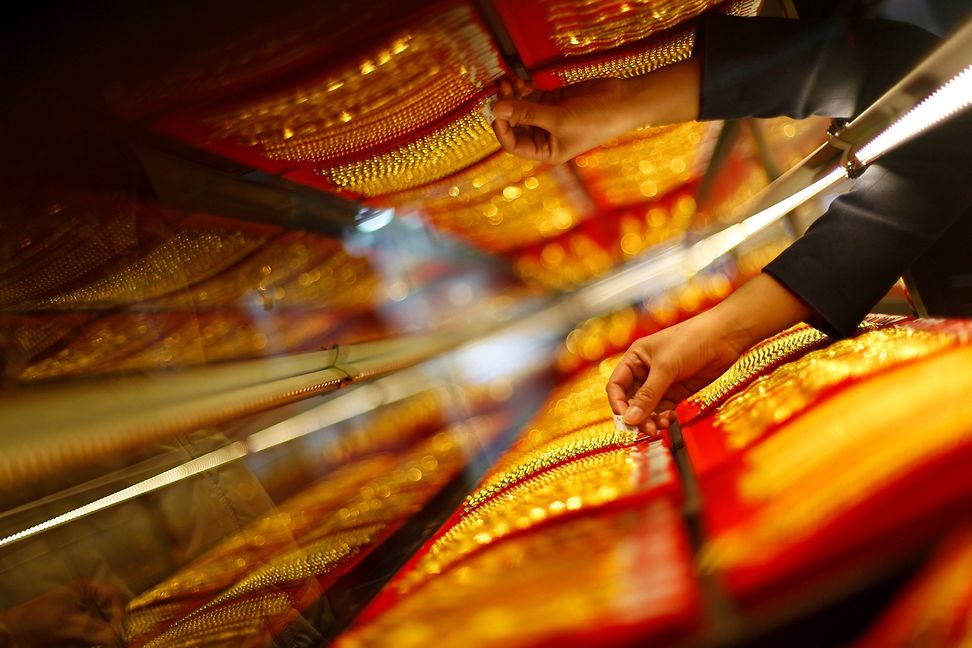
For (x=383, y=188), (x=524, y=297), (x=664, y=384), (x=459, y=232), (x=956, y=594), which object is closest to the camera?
(x=956, y=594)

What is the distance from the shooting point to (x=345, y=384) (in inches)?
57.2

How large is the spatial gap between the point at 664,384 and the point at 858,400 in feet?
1.10

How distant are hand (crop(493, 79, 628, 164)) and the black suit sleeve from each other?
0.16 m

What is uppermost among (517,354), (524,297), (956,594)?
(524,297)

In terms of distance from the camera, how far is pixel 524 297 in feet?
8.91

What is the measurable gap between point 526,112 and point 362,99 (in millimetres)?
257

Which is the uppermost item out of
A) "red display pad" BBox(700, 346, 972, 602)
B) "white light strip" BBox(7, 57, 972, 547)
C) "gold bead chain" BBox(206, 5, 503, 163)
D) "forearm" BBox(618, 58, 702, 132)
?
"gold bead chain" BBox(206, 5, 503, 163)

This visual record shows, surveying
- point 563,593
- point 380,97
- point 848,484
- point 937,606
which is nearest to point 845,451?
point 848,484

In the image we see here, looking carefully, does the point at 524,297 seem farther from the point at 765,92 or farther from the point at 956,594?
the point at 956,594

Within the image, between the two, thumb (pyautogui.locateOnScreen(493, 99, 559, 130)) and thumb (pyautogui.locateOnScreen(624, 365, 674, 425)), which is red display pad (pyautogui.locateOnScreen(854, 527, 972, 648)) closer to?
thumb (pyautogui.locateOnScreen(624, 365, 674, 425))

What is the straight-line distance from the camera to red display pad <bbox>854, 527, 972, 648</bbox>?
0.42 meters

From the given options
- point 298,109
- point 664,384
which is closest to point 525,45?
point 298,109

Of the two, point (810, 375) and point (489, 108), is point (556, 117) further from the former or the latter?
point (810, 375)

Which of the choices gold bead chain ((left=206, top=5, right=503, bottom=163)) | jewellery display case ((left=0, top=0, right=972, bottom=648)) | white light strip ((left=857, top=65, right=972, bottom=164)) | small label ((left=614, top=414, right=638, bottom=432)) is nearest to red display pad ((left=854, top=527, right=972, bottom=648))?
jewellery display case ((left=0, top=0, right=972, bottom=648))
